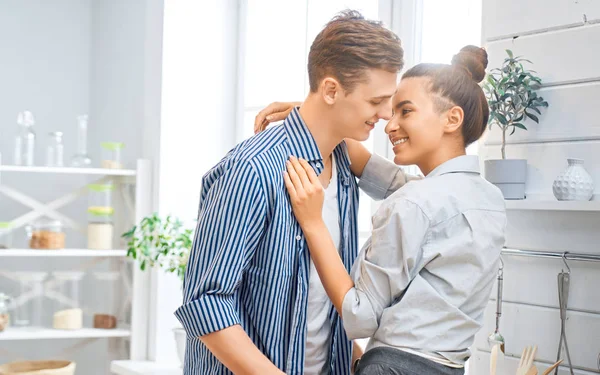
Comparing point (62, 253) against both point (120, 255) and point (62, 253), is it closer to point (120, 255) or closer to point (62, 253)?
point (62, 253)

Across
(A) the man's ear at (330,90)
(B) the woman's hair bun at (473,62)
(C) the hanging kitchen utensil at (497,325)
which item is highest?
(B) the woman's hair bun at (473,62)

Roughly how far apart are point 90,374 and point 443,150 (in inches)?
130

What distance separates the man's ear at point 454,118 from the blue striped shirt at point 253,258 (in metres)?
0.25

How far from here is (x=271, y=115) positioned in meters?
1.79

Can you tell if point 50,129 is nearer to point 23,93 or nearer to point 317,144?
point 23,93

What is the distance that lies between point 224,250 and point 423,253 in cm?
34

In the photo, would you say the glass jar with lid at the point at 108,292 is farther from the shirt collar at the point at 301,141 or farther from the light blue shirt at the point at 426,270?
the light blue shirt at the point at 426,270

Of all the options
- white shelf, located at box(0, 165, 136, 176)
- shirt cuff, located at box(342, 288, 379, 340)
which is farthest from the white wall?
white shelf, located at box(0, 165, 136, 176)

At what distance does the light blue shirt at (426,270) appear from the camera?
1402 millimetres

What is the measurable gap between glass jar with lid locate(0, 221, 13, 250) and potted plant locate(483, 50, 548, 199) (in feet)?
7.73

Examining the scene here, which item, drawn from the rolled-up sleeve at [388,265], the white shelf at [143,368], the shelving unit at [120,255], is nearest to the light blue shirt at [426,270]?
the rolled-up sleeve at [388,265]

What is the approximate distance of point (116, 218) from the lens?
400 centimetres

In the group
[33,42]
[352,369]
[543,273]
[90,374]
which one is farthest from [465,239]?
[33,42]

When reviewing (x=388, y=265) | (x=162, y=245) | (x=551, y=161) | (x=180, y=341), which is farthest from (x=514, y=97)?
(x=180, y=341)
